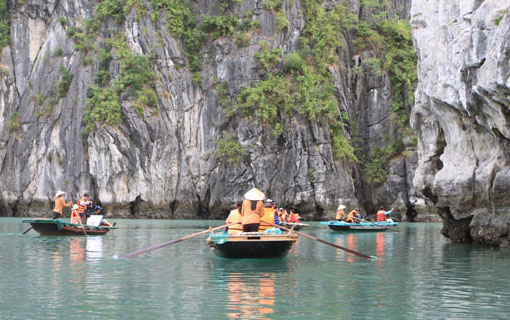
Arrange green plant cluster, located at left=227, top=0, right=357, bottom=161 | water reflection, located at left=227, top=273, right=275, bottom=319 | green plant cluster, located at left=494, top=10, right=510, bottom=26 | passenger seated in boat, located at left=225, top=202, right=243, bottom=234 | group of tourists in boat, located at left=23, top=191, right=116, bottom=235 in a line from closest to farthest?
water reflection, located at left=227, top=273, right=275, bottom=319
passenger seated in boat, located at left=225, top=202, right=243, bottom=234
green plant cluster, located at left=494, top=10, right=510, bottom=26
group of tourists in boat, located at left=23, top=191, right=116, bottom=235
green plant cluster, located at left=227, top=0, right=357, bottom=161

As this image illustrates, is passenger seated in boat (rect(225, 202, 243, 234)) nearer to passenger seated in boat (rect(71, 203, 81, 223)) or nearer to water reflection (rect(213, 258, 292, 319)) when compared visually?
water reflection (rect(213, 258, 292, 319))

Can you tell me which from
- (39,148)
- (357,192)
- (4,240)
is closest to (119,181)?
(39,148)

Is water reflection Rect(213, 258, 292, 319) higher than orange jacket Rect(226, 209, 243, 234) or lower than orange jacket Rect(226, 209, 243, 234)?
lower

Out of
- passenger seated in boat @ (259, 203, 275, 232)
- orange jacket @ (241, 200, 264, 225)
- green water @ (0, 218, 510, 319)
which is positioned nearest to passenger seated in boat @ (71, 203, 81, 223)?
green water @ (0, 218, 510, 319)

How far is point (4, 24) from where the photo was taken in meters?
61.3

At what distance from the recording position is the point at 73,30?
194 feet

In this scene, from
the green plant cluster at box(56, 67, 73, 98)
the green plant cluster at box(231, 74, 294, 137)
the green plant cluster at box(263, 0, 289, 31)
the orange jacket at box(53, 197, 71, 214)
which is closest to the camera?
the orange jacket at box(53, 197, 71, 214)

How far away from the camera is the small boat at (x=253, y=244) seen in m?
16.8

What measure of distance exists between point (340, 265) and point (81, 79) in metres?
44.3

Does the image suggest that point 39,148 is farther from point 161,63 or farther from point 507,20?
point 507,20

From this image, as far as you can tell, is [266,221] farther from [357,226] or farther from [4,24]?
[4,24]

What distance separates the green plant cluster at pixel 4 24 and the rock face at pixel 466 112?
44.2m

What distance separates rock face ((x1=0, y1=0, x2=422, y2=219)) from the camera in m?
52.0

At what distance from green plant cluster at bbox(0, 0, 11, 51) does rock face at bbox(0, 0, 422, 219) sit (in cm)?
59
